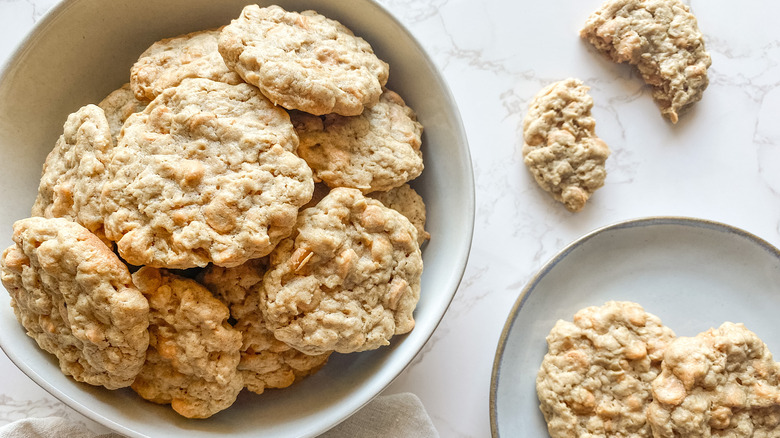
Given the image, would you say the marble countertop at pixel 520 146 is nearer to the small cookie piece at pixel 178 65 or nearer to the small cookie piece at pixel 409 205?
the small cookie piece at pixel 409 205

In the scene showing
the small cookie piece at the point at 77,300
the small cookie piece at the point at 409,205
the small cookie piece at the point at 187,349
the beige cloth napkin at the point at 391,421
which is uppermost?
the small cookie piece at the point at 77,300

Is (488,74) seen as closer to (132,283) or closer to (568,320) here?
(568,320)

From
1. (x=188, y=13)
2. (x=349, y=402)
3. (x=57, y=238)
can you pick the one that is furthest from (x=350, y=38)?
(x=349, y=402)

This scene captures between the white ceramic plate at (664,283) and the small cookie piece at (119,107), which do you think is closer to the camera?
the small cookie piece at (119,107)

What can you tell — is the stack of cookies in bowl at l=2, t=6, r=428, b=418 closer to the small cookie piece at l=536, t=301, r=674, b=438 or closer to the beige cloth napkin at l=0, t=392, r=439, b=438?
the beige cloth napkin at l=0, t=392, r=439, b=438

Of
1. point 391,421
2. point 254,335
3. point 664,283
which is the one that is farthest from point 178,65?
point 664,283

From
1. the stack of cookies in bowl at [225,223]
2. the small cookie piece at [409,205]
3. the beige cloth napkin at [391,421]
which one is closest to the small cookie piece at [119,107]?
the stack of cookies in bowl at [225,223]

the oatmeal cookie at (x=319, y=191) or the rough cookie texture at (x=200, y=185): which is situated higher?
the rough cookie texture at (x=200, y=185)
